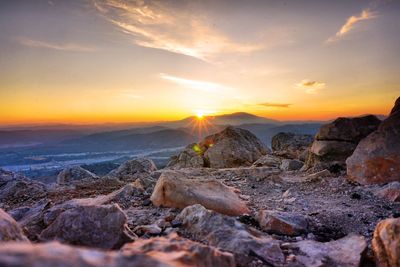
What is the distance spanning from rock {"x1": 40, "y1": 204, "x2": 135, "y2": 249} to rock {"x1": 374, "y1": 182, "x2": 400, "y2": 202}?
26.2 ft

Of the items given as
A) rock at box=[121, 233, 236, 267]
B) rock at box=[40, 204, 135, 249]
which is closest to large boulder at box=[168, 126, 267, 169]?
rock at box=[40, 204, 135, 249]

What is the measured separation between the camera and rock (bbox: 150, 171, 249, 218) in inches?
323

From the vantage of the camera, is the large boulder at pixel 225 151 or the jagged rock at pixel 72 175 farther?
the large boulder at pixel 225 151

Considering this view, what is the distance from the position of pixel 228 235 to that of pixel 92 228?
2.39 meters

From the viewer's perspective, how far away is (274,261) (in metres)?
5.63

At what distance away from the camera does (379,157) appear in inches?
453

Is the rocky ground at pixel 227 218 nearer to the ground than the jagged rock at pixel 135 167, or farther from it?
farther from it

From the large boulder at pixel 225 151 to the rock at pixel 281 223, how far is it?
16.9 m

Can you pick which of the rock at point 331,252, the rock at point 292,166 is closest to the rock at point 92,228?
the rock at point 331,252

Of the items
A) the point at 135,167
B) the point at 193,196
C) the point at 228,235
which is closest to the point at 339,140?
the point at 193,196

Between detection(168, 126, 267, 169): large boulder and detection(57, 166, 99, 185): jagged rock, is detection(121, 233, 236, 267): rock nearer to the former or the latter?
detection(57, 166, 99, 185): jagged rock

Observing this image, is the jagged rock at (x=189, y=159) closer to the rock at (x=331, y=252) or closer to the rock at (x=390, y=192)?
the rock at (x=390, y=192)

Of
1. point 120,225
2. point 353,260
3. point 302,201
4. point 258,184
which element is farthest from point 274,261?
point 258,184

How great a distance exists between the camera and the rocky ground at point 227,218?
373 cm
